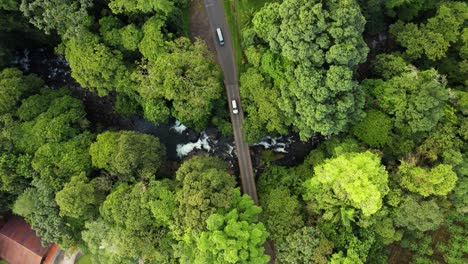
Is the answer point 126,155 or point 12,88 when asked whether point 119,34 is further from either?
point 12,88

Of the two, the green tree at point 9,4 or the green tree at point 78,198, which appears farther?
the green tree at point 9,4

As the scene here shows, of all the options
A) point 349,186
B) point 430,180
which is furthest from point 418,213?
point 349,186

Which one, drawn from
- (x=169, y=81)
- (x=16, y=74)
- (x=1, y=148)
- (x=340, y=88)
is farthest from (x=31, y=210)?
(x=340, y=88)

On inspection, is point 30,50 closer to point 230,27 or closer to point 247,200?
point 230,27

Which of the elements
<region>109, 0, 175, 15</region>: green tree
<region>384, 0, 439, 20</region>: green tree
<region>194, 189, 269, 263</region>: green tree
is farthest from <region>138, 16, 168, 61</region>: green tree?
<region>384, 0, 439, 20</region>: green tree

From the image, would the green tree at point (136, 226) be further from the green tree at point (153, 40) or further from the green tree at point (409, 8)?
the green tree at point (409, 8)

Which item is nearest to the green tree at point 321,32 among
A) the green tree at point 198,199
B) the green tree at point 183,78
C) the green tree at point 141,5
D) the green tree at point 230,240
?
the green tree at point 183,78
